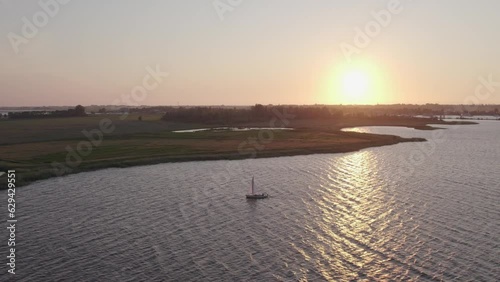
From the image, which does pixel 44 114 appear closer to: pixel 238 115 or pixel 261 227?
pixel 238 115

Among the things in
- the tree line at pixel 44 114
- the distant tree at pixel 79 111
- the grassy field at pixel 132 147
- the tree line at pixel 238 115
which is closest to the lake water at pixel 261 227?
the grassy field at pixel 132 147

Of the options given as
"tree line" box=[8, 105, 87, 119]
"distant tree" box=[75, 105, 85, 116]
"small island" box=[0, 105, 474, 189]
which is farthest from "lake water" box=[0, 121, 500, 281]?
"distant tree" box=[75, 105, 85, 116]

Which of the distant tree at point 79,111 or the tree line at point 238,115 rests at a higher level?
the distant tree at point 79,111

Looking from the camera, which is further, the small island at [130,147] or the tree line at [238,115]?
the tree line at [238,115]

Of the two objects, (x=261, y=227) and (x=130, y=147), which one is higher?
(x=130, y=147)

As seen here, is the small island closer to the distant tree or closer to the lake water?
the lake water

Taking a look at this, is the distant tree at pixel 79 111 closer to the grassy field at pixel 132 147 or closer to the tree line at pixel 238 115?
the tree line at pixel 238 115

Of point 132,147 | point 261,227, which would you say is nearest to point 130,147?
point 132,147

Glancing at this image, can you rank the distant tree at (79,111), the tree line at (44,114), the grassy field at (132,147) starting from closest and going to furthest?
the grassy field at (132,147) < the tree line at (44,114) < the distant tree at (79,111)
